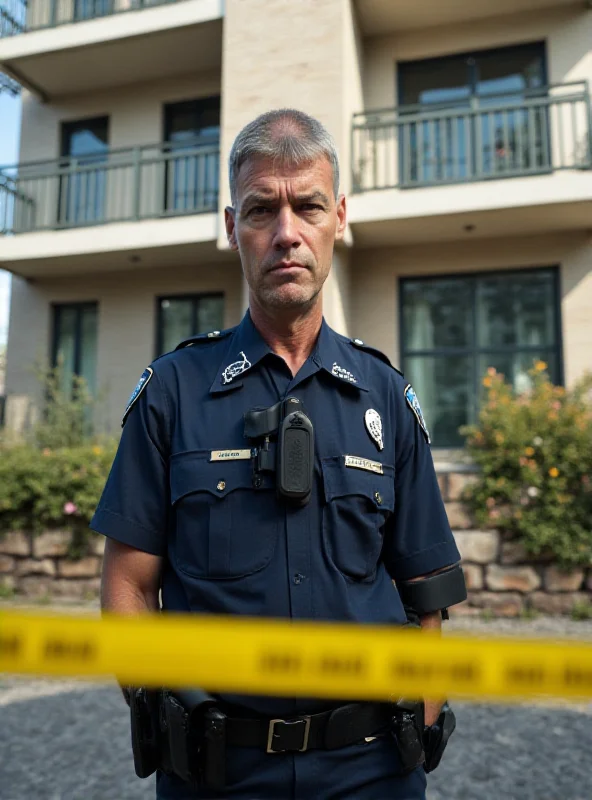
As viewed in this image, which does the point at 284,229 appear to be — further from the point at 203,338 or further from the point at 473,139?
the point at 473,139

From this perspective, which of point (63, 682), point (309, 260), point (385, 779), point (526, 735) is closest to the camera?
point (385, 779)

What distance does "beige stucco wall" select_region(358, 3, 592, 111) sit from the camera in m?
8.24

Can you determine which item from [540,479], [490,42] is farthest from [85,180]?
[540,479]

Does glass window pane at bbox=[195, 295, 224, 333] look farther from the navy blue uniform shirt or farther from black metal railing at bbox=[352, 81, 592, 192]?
the navy blue uniform shirt

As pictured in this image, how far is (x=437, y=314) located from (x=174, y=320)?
396 cm

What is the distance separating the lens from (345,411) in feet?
5.17

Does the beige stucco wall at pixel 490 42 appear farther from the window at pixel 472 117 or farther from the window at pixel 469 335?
the window at pixel 469 335

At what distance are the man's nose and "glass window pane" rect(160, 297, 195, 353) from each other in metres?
8.20

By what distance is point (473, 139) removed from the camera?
812 centimetres

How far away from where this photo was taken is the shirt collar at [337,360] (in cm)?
161

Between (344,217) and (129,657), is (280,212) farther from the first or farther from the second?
(129,657)

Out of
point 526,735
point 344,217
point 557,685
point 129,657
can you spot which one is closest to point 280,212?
point 344,217

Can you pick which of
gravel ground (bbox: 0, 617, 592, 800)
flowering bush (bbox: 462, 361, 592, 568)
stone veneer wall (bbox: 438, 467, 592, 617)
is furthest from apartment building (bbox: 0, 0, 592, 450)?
gravel ground (bbox: 0, 617, 592, 800)

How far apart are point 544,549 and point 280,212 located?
18.2 ft
